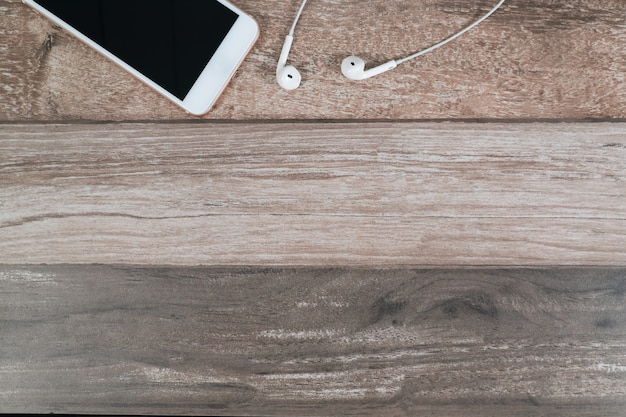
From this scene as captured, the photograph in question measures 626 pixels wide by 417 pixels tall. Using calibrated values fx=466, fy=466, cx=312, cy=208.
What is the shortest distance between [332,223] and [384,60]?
0.66 feet

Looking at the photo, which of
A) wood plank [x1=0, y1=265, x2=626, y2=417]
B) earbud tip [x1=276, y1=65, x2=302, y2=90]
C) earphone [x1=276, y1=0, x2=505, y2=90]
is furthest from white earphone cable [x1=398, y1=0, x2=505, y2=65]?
wood plank [x1=0, y1=265, x2=626, y2=417]

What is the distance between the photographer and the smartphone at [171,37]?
0.53m

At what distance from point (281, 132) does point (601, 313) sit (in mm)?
439

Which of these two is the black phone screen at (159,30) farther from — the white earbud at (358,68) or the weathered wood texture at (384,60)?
the white earbud at (358,68)

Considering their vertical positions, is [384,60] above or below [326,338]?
above

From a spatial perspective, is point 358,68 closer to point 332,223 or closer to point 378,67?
point 378,67

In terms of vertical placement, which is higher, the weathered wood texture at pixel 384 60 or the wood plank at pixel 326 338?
the weathered wood texture at pixel 384 60

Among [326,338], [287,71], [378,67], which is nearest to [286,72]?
[287,71]

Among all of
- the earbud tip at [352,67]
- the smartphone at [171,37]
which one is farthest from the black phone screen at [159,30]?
the earbud tip at [352,67]

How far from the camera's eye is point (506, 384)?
0.56 meters

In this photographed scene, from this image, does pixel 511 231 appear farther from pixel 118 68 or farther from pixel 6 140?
pixel 6 140

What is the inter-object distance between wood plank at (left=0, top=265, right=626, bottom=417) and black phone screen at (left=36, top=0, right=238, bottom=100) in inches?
9.2

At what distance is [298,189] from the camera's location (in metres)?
0.55

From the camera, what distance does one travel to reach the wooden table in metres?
0.55
